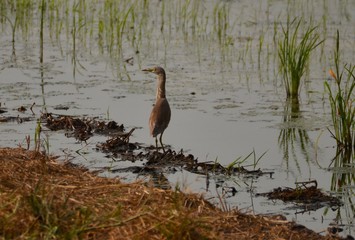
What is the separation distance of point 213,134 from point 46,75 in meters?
3.56

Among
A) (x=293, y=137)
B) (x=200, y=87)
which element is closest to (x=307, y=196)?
(x=293, y=137)

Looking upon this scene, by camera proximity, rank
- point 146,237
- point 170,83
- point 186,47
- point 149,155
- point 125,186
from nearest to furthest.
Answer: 1. point 146,237
2. point 125,186
3. point 149,155
4. point 170,83
5. point 186,47

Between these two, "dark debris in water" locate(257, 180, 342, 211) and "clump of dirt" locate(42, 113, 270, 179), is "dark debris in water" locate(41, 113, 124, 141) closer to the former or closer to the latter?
"clump of dirt" locate(42, 113, 270, 179)

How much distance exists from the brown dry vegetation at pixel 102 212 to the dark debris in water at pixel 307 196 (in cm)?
120

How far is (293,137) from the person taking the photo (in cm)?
1130

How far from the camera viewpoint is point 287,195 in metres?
8.82

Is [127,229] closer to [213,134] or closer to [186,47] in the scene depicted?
[213,134]

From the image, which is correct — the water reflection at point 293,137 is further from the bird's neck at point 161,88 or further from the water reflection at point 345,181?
the bird's neck at point 161,88

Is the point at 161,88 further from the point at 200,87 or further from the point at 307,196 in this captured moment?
the point at 307,196

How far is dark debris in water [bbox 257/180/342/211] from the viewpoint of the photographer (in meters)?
8.72

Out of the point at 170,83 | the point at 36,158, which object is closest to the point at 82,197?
the point at 36,158

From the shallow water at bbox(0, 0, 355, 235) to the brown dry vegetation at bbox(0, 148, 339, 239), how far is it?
0.40 meters

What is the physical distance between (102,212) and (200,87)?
7.02m

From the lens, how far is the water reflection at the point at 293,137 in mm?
10578
